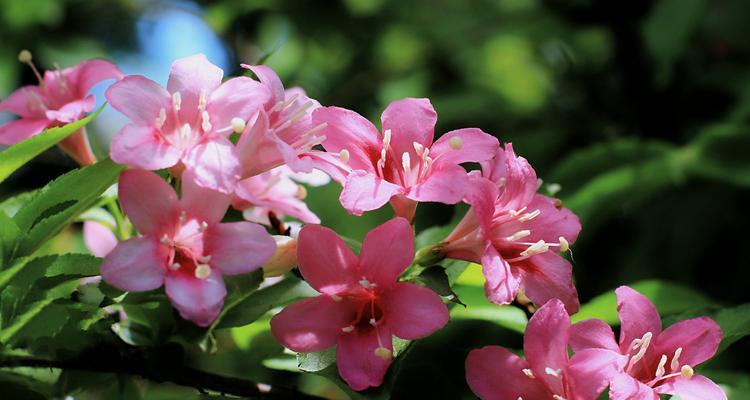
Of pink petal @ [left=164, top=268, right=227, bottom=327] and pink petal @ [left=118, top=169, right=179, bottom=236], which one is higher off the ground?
pink petal @ [left=118, top=169, right=179, bottom=236]

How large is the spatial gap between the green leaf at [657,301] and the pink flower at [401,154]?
0.40m

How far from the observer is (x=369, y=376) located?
88 cm

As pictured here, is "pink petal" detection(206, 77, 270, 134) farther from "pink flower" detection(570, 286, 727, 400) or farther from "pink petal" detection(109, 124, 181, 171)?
"pink flower" detection(570, 286, 727, 400)

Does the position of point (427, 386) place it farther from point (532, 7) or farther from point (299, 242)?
point (532, 7)

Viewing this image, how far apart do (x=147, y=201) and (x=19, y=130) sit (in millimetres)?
281

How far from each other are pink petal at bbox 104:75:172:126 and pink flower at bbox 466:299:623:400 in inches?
16.3

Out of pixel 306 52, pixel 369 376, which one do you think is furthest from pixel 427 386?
pixel 306 52

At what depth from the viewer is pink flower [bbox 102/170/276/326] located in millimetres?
835

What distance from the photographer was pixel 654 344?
0.94 m

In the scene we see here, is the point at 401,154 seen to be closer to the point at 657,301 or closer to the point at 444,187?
the point at 444,187

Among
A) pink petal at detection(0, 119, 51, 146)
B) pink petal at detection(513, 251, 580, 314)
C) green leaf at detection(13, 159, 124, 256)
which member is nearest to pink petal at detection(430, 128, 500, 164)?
pink petal at detection(513, 251, 580, 314)

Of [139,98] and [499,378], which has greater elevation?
[139,98]

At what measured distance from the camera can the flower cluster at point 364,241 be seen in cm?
87

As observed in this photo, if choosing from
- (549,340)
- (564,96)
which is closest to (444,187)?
(549,340)
